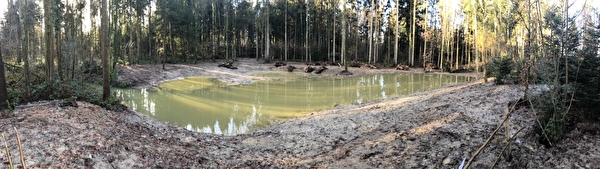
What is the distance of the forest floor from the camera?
5086 mm

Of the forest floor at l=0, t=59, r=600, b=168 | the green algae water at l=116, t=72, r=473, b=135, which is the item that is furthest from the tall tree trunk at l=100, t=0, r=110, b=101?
the green algae water at l=116, t=72, r=473, b=135

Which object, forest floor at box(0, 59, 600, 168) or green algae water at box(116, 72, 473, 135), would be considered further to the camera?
green algae water at box(116, 72, 473, 135)

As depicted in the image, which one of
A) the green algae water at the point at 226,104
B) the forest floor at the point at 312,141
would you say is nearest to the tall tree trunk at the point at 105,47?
the forest floor at the point at 312,141

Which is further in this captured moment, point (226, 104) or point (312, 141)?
point (226, 104)

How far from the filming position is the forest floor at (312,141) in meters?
5.09

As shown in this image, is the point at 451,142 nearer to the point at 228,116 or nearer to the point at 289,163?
the point at 289,163

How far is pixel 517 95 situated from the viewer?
8.25 meters

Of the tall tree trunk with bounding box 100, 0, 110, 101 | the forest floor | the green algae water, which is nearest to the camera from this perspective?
the forest floor

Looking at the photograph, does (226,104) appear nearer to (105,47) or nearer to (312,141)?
(105,47)

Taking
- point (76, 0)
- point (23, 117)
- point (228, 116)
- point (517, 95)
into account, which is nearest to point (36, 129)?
point (23, 117)

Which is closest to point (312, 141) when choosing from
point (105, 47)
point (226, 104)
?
point (105, 47)

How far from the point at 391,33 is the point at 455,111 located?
132 ft

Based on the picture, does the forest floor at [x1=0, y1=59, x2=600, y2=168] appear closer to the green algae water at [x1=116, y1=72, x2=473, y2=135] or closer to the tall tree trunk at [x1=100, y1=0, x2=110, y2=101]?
the tall tree trunk at [x1=100, y1=0, x2=110, y2=101]

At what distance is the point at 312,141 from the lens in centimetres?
816
